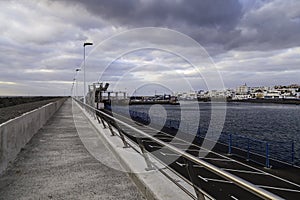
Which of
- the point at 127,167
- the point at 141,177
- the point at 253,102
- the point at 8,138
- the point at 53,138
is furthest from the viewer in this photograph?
the point at 253,102

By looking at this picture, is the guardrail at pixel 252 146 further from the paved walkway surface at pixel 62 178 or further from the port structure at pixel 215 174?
the paved walkway surface at pixel 62 178

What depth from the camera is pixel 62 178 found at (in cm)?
631

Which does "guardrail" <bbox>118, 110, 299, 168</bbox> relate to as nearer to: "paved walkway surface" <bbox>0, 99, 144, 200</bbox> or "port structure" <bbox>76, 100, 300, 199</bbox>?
"port structure" <bbox>76, 100, 300, 199</bbox>

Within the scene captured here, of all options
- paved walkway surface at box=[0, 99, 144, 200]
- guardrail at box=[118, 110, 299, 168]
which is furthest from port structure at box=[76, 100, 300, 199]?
guardrail at box=[118, 110, 299, 168]

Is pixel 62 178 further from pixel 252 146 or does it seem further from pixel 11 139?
pixel 252 146

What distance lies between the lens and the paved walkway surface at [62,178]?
530 centimetres

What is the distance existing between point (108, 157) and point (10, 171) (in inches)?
97.4

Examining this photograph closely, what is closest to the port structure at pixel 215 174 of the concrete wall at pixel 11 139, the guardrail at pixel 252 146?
the guardrail at pixel 252 146

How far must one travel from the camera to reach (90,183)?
19.6 feet

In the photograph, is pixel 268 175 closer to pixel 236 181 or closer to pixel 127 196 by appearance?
pixel 127 196

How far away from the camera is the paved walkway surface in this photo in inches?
209

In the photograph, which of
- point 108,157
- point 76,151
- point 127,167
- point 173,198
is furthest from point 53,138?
point 173,198

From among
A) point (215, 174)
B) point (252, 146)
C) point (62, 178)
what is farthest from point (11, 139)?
point (252, 146)

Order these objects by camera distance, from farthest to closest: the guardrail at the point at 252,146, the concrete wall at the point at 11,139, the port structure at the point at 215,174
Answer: the guardrail at the point at 252,146
the port structure at the point at 215,174
the concrete wall at the point at 11,139
